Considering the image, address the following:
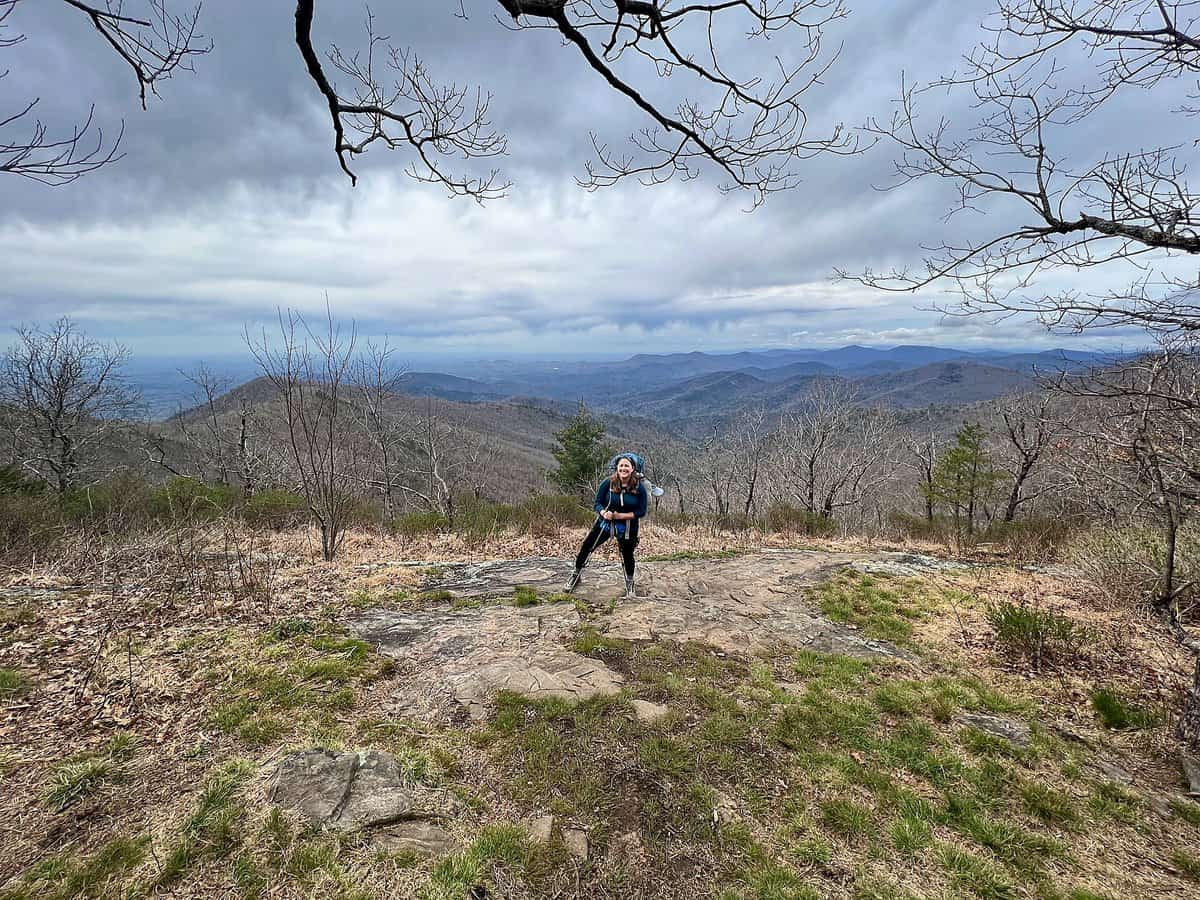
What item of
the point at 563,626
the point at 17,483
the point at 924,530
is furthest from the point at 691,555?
the point at 17,483

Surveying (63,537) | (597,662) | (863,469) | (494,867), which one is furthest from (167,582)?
(863,469)

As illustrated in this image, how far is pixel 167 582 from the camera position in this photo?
18.1ft

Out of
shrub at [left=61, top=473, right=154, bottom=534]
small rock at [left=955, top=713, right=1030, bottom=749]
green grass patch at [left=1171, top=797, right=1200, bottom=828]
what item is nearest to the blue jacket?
small rock at [left=955, top=713, right=1030, bottom=749]

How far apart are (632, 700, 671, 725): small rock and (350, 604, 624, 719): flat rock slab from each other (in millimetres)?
263

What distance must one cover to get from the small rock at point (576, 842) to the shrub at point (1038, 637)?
4931mm

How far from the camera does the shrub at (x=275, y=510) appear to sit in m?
10.5

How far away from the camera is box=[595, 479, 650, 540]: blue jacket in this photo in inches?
236

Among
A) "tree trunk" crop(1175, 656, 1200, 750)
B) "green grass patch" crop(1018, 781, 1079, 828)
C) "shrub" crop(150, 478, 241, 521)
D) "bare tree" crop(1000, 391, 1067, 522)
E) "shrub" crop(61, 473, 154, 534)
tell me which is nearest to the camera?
"green grass patch" crop(1018, 781, 1079, 828)

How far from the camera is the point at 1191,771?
3.29 metres

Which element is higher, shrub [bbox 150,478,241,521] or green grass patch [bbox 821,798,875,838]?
shrub [bbox 150,478,241,521]

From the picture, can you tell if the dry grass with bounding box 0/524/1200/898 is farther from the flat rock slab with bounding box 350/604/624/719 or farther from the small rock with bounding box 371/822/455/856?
→ the flat rock slab with bounding box 350/604/624/719

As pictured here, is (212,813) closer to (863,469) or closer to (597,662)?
(597,662)

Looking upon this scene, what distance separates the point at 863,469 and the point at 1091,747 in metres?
21.1

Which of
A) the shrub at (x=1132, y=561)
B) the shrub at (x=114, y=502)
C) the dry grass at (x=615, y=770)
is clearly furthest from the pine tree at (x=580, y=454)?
the dry grass at (x=615, y=770)
